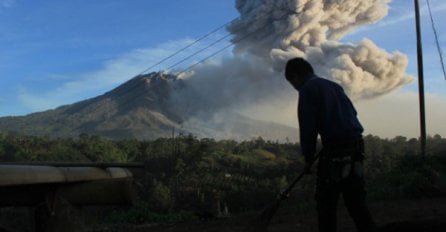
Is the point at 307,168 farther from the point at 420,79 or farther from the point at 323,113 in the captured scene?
the point at 420,79

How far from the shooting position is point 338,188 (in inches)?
162

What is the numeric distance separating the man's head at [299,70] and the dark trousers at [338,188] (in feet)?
1.79

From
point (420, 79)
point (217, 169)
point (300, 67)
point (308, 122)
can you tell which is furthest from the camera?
point (217, 169)

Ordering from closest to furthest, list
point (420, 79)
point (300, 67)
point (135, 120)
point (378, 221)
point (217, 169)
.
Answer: point (300, 67)
point (378, 221)
point (420, 79)
point (217, 169)
point (135, 120)

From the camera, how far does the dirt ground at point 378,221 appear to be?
5224 millimetres

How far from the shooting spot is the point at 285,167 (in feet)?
92.1

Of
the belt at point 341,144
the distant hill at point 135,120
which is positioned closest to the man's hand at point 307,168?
the belt at point 341,144

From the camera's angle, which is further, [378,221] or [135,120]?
[135,120]

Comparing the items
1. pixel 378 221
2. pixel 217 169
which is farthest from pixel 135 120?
pixel 378 221

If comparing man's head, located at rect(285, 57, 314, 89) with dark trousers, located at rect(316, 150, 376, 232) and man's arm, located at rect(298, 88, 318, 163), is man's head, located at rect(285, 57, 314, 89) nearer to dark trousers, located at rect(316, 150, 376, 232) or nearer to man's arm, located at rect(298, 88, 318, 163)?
man's arm, located at rect(298, 88, 318, 163)

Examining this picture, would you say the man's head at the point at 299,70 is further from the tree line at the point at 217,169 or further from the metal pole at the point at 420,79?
the metal pole at the point at 420,79

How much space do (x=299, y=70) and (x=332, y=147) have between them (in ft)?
Result: 2.00

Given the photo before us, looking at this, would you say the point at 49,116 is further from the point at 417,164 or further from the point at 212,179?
the point at 417,164

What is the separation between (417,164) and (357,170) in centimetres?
780
